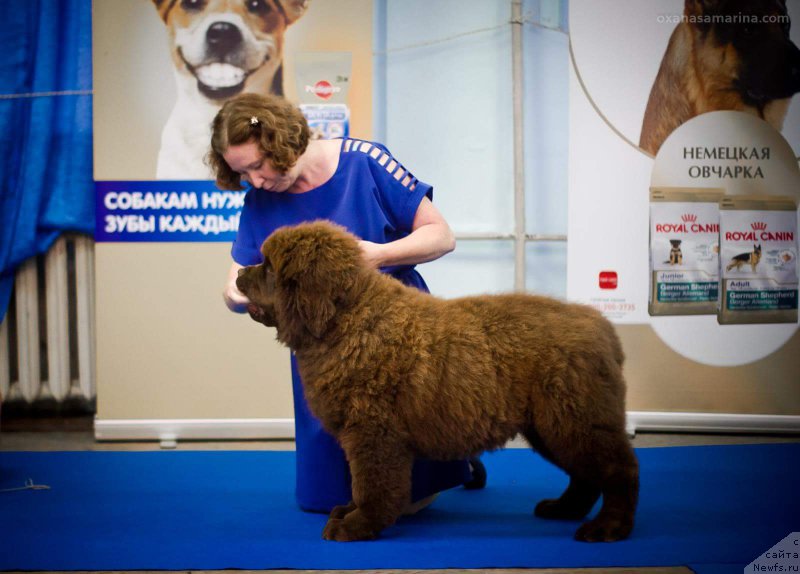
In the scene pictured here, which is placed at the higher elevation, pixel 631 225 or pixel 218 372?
pixel 631 225

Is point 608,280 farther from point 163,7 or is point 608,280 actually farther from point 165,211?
point 163,7

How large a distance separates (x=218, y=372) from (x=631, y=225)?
8.22 ft

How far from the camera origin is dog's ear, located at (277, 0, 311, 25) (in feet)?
15.1

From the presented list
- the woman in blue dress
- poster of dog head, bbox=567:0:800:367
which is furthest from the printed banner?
poster of dog head, bbox=567:0:800:367

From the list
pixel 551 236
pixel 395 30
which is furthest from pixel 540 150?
pixel 395 30

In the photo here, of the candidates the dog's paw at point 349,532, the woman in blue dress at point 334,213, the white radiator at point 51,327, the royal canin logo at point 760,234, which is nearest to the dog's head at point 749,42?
the royal canin logo at point 760,234

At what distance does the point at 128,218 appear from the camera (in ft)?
15.4

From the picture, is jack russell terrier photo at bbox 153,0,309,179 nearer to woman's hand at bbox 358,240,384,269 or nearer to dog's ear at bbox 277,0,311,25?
dog's ear at bbox 277,0,311,25

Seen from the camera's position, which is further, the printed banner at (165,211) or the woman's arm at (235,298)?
the printed banner at (165,211)

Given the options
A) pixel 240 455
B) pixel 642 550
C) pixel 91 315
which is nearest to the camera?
pixel 642 550

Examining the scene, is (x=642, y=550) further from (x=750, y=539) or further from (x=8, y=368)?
(x=8, y=368)

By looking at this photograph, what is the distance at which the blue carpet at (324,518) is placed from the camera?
253 centimetres

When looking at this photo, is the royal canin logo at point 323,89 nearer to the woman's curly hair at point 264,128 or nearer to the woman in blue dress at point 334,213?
the woman in blue dress at point 334,213

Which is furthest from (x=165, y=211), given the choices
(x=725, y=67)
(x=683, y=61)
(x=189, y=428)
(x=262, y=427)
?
(x=725, y=67)
